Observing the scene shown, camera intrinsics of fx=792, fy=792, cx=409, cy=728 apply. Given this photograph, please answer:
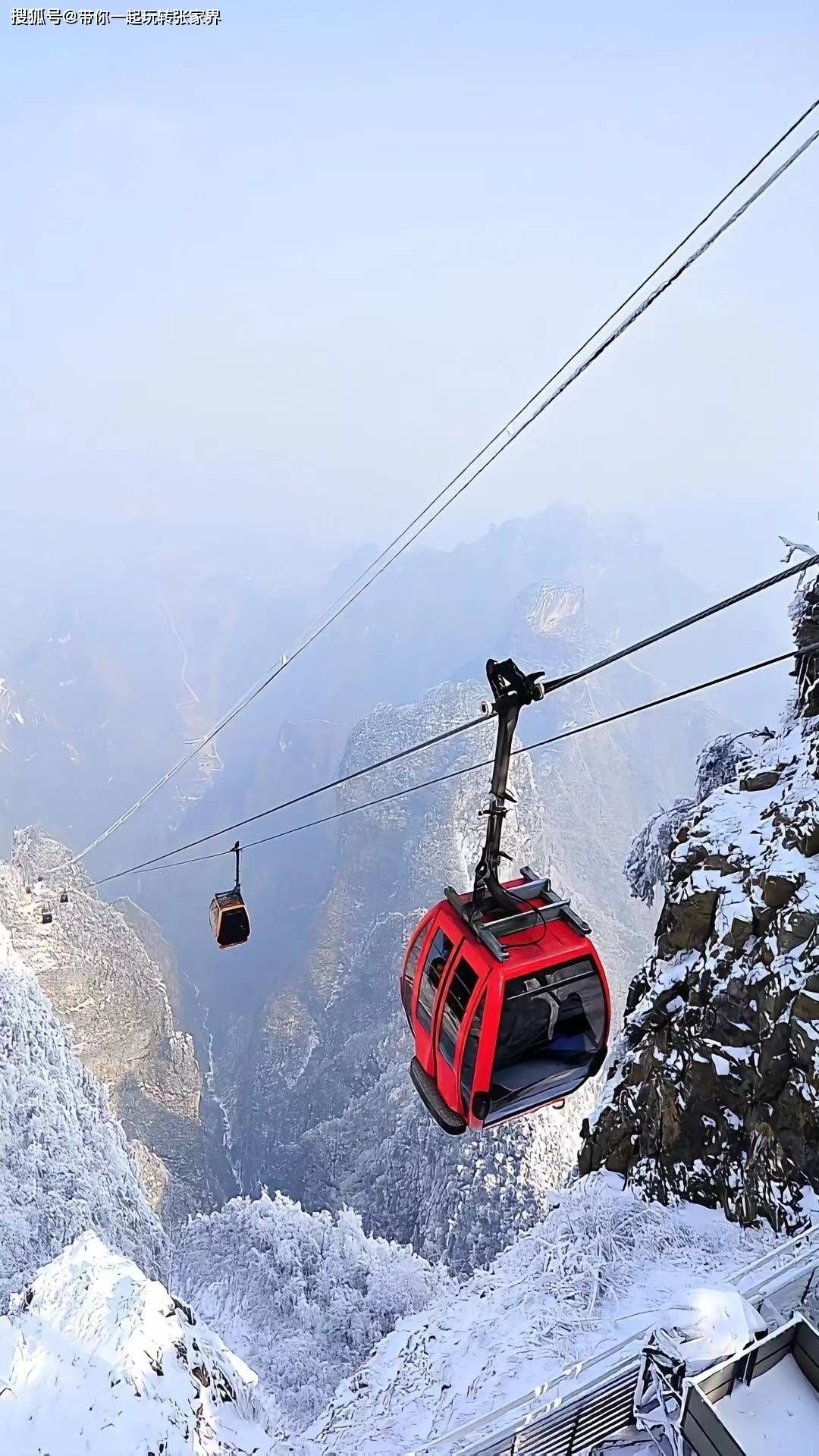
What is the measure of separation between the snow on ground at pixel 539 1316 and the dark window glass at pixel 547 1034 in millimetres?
3149

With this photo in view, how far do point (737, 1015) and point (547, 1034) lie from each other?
4.38m

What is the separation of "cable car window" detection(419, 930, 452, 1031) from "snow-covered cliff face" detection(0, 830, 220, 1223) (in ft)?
132

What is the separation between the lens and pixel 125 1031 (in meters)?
50.9

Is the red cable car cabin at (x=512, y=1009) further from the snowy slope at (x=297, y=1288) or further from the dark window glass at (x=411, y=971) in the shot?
the snowy slope at (x=297, y=1288)

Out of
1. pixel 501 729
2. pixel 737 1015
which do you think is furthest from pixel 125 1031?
pixel 501 729

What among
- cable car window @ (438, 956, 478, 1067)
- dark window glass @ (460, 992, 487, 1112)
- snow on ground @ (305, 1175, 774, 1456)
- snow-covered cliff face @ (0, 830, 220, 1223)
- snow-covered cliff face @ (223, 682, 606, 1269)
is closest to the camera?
dark window glass @ (460, 992, 487, 1112)

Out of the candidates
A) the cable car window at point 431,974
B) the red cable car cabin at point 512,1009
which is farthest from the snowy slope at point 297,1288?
the cable car window at point 431,974

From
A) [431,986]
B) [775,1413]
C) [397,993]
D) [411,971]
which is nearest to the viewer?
[775,1413]

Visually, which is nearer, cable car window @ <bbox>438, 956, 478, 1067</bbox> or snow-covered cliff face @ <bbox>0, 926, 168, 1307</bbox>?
cable car window @ <bbox>438, 956, 478, 1067</bbox>

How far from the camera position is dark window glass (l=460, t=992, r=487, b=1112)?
6.59 m

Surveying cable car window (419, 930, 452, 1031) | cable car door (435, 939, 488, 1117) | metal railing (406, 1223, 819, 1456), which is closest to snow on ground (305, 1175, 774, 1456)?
metal railing (406, 1223, 819, 1456)

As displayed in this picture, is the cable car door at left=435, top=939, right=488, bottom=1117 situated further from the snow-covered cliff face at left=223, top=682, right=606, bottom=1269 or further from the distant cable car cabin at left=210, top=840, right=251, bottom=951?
the snow-covered cliff face at left=223, top=682, right=606, bottom=1269

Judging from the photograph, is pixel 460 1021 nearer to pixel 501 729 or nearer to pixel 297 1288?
pixel 501 729

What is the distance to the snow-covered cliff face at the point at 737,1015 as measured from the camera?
30.4 feet
